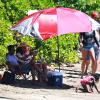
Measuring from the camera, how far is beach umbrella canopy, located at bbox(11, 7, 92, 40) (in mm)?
11211

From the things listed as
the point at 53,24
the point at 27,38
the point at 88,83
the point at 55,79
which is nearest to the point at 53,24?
the point at 53,24

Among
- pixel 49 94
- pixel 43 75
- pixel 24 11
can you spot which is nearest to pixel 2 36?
pixel 24 11

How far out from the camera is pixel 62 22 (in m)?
11.4

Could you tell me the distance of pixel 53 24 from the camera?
1136cm

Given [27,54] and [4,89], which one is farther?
[27,54]

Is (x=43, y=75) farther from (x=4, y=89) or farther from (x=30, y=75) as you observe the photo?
(x=4, y=89)

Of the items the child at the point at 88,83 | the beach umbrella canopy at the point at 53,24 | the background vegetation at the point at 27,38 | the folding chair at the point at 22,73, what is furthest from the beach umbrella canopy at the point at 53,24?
the background vegetation at the point at 27,38

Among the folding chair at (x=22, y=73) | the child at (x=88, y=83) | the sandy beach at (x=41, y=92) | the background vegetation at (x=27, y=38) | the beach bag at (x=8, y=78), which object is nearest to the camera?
the sandy beach at (x=41, y=92)

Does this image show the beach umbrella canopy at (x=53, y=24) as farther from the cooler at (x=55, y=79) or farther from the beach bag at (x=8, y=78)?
the cooler at (x=55, y=79)

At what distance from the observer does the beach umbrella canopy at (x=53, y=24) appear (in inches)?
441

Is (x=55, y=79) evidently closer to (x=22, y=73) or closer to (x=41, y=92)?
(x=22, y=73)

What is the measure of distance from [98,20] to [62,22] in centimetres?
143

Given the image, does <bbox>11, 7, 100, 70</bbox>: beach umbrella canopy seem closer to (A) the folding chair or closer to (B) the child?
(A) the folding chair

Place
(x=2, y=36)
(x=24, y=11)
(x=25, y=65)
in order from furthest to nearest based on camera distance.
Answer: (x=24, y=11) < (x=2, y=36) < (x=25, y=65)
